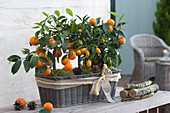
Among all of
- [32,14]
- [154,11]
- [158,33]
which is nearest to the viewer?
[32,14]

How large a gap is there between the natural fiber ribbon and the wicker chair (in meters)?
3.29

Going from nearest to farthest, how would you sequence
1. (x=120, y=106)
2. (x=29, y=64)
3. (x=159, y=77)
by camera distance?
(x=29, y=64), (x=120, y=106), (x=159, y=77)

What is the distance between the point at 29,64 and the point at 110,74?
395 millimetres

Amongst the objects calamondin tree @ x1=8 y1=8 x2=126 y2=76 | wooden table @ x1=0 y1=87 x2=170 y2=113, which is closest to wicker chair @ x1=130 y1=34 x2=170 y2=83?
wooden table @ x1=0 y1=87 x2=170 y2=113

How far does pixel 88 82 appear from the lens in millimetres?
1467

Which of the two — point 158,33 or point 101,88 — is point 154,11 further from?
point 101,88

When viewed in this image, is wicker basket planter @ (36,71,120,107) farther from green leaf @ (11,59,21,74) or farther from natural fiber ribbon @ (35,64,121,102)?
green leaf @ (11,59,21,74)

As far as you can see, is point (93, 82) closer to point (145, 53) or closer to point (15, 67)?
point (15, 67)

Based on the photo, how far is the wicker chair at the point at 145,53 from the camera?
4.77 meters

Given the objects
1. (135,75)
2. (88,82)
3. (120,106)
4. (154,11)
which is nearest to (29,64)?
(88,82)

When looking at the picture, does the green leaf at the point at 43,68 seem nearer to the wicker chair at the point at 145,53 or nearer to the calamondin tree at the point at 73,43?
the calamondin tree at the point at 73,43

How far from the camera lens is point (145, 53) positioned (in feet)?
17.5

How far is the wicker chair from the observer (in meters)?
4.77

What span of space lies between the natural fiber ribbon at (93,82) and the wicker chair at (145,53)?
329 centimetres
